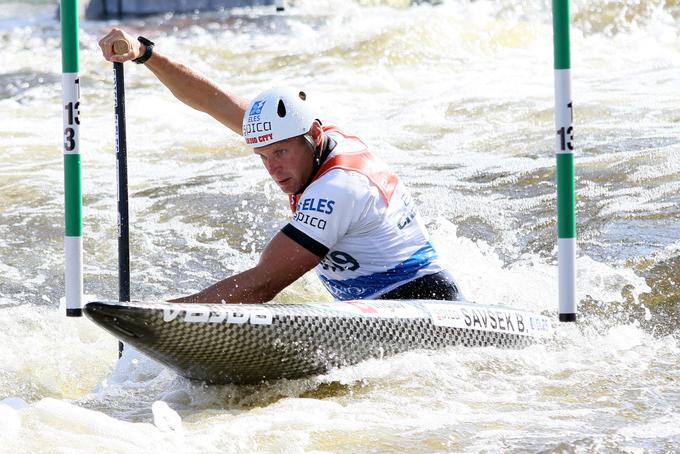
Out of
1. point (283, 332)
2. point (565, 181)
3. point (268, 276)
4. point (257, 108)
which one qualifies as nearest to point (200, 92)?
point (257, 108)

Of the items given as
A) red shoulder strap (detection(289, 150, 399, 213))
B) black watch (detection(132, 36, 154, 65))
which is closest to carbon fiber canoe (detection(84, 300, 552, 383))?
red shoulder strap (detection(289, 150, 399, 213))

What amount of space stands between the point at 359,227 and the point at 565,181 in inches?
33.2

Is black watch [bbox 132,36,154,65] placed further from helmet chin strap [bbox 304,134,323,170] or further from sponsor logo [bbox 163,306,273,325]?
sponsor logo [bbox 163,306,273,325]

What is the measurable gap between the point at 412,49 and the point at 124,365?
11424 mm

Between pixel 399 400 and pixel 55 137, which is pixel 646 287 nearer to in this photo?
pixel 399 400

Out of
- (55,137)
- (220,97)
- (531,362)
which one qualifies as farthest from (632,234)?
(55,137)

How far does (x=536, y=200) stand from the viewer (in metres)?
8.25

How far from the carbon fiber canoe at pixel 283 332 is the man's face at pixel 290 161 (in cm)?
50

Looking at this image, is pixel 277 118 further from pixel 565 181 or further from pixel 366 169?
pixel 565 181

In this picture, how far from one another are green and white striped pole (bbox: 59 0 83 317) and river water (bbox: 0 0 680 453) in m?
0.47

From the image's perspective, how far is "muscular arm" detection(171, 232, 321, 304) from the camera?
4.26 m

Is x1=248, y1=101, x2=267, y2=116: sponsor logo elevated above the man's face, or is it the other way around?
x1=248, y1=101, x2=267, y2=116: sponsor logo

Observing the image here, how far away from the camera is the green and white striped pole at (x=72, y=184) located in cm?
429

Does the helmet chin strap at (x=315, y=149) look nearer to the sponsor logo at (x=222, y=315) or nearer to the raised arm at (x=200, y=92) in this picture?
the sponsor logo at (x=222, y=315)
